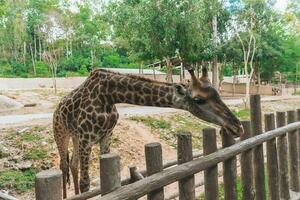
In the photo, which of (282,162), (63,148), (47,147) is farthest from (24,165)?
(282,162)

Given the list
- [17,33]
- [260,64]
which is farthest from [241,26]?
[17,33]

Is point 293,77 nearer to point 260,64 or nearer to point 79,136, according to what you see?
point 260,64

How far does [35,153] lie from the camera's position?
320 inches

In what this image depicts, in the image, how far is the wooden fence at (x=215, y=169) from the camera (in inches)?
86.4

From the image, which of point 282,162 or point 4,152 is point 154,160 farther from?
point 4,152

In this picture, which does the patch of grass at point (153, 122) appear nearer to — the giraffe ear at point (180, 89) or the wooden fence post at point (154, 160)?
the giraffe ear at point (180, 89)

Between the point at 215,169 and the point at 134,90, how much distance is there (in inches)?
41.5

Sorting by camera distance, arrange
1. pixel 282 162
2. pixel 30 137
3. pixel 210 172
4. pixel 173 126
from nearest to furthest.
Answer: pixel 210 172
pixel 282 162
pixel 30 137
pixel 173 126

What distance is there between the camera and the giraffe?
3.33 m

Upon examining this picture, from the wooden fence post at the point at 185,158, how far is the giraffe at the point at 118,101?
583 millimetres

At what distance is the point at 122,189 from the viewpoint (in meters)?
2.16

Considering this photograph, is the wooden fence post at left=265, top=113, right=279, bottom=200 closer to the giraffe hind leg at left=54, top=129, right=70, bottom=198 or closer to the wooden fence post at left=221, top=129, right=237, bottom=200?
the wooden fence post at left=221, top=129, right=237, bottom=200

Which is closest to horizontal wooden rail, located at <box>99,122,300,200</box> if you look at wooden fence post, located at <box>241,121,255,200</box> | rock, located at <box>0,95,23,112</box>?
wooden fence post, located at <box>241,121,255,200</box>

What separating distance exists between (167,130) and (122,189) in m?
9.30
